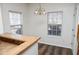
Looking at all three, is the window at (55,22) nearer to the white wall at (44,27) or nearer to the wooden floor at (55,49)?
the white wall at (44,27)

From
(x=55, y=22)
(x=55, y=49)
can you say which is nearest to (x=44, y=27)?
(x=55, y=22)

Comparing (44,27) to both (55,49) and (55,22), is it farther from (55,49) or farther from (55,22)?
(55,49)

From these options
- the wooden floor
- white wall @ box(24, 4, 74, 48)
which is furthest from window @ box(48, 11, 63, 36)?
the wooden floor

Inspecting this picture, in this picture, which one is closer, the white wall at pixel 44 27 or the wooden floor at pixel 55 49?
the white wall at pixel 44 27

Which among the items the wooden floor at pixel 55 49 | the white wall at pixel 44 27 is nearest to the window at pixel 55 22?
the white wall at pixel 44 27

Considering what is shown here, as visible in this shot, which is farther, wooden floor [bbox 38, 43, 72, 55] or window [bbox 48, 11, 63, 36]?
wooden floor [bbox 38, 43, 72, 55]

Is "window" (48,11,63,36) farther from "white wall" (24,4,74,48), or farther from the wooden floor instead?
the wooden floor

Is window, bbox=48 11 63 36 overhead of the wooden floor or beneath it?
overhead

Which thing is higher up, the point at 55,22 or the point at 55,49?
the point at 55,22

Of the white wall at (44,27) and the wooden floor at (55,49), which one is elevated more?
the white wall at (44,27)

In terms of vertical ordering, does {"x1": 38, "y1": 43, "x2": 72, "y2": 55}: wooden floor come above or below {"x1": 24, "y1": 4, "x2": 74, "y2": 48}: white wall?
below

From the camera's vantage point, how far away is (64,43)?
3.01 feet
